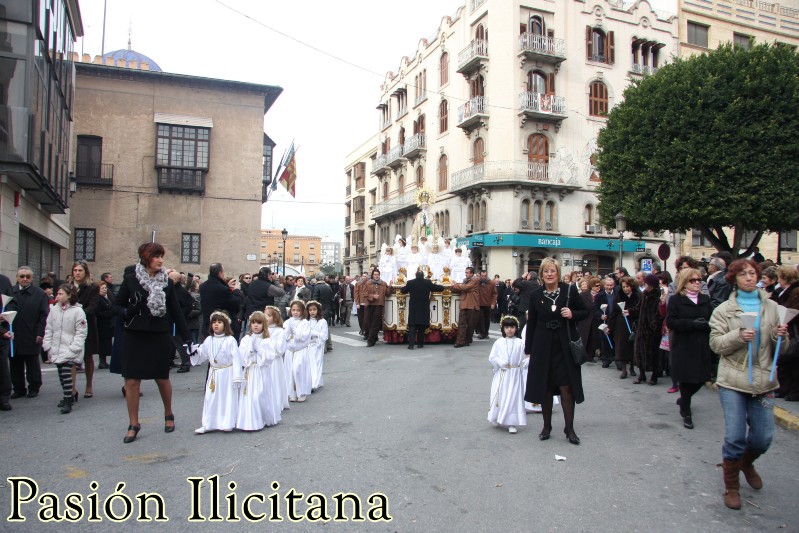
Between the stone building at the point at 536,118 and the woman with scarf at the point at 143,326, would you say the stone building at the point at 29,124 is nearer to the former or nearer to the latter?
the woman with scarf at the point at 143,326

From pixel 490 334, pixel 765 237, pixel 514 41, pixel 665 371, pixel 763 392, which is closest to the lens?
pixel 763 392

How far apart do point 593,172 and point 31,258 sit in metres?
30.3

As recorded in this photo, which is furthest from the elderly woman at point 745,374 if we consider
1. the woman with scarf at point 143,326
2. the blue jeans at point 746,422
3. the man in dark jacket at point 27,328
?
the man in dark jacket at point 27,328

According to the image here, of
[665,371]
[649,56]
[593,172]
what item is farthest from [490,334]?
[649,56]

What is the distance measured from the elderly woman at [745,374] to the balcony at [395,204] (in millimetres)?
40279

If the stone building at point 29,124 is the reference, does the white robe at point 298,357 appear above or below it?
below

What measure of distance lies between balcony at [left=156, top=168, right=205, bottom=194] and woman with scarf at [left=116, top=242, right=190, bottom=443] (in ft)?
80.7

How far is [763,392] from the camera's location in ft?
15.6

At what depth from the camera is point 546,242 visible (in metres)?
35.0

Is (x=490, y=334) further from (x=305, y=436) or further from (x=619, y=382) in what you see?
(x=305, y=436)

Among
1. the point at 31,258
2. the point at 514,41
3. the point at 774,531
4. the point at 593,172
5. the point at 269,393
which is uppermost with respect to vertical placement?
the point at 514,41

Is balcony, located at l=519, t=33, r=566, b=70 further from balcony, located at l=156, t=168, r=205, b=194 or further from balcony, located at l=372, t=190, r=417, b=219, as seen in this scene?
balcony, located at l=156, t=168, r=205, b=194

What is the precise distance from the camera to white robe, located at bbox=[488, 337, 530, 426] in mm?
6977

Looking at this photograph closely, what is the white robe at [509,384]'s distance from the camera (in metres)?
6.98
